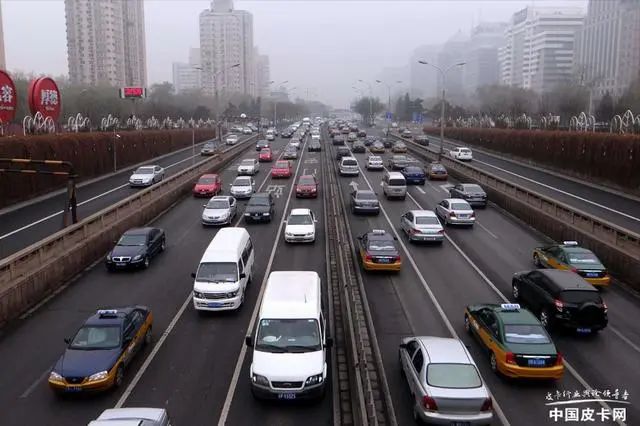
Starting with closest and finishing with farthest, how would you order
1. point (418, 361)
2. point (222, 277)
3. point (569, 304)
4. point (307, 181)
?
point (418, 361)
point (569, 304)
point (222, 277)
point (307, 181)

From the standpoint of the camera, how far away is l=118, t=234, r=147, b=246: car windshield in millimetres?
23906

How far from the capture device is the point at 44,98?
1596 inches

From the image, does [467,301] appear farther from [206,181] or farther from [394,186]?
[206,181]

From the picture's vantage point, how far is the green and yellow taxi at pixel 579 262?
20.6m

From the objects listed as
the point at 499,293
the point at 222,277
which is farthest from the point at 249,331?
the point at 499,293

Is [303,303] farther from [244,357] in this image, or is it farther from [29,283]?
[29,283]

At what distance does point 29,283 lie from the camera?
19.3 m

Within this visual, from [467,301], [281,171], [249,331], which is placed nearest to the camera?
[249,331]

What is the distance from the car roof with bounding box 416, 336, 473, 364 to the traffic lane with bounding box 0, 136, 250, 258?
761 inches

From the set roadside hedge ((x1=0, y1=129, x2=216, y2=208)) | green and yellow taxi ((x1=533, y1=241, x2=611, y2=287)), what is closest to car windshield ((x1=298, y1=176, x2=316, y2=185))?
roadside hedge ((x1=0, y1=129, x2=216, y2=208))

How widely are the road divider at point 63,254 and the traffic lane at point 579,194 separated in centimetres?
2532

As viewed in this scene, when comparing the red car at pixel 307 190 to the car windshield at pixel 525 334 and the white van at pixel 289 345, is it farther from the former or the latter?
the car windshield at pixel 525 334

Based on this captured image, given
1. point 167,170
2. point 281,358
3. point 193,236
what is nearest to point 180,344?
point 281,358

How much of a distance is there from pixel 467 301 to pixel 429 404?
346 inches
